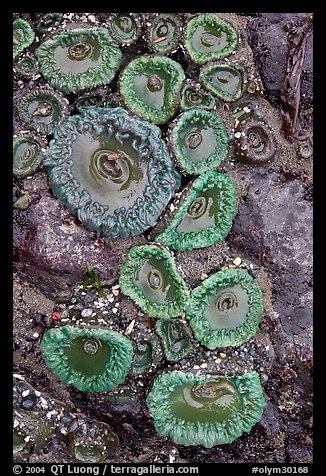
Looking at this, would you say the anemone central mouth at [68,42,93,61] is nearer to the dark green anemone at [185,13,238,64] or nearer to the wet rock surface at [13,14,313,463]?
the dark green anemone at [185,13,238,64]

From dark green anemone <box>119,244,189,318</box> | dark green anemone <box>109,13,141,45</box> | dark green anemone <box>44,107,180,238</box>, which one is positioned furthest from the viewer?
dark green anemone <box>109,13,141,45</box>

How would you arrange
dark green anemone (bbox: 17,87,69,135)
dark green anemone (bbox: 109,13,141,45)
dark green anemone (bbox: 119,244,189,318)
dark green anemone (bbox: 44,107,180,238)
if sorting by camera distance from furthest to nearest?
dark green anemone (bbox: 109,13,141,45) → dark green anemone (bbox: 17,87,69,135) → dark green anemone (bbox: 119,244,189,318) → dark green anemone (bbox: 44,107,180,238)

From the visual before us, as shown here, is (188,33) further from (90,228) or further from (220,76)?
(90,228)

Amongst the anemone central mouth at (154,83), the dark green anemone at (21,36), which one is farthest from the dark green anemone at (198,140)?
the dark green anemone at (21,36)

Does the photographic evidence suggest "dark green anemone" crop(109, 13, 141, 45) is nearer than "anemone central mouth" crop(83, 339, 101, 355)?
No

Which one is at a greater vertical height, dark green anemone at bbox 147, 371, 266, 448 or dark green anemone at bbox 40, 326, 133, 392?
dark green anemone at bbox 40, 326, 133, 392

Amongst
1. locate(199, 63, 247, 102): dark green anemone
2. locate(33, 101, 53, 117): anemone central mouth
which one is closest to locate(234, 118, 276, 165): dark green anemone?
locate(199, 63, 247, 102): dark green anemone
